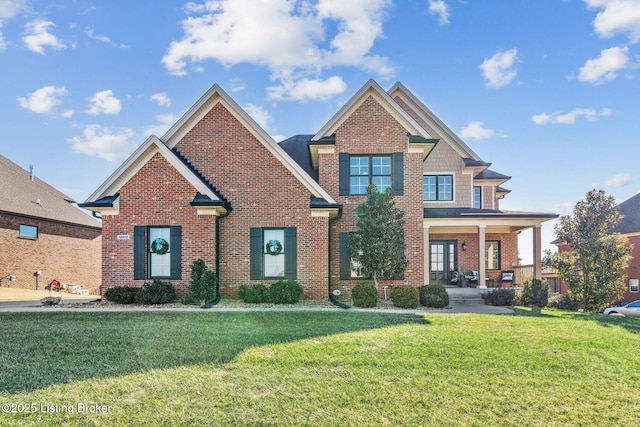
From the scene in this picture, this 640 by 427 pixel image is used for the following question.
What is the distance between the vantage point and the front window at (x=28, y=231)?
2256 centimetres

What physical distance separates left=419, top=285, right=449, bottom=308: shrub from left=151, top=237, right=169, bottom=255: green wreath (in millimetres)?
8674

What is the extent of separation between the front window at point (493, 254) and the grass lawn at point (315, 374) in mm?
11365

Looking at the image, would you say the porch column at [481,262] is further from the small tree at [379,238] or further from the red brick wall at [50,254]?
the red brick wall at [50,254]

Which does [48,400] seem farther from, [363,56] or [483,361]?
[363,56]

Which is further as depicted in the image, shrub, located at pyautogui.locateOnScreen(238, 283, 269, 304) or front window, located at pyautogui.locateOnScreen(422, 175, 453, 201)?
front window, located at pyautogui.locateOnScreen(422, 175, 453, 201)

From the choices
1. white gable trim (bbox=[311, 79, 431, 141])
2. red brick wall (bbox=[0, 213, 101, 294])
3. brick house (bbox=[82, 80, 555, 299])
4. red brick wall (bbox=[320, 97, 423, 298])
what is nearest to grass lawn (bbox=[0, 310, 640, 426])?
brick house (bbox=[82, 80, 555, 299])

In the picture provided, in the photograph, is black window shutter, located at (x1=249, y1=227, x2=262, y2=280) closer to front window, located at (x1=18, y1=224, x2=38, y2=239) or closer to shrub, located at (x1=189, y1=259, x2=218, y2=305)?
shrub, located at (x1=189, y1=259, x2=218, y2=305)

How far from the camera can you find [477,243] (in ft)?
65.1

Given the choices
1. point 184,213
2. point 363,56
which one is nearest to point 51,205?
point 184,213

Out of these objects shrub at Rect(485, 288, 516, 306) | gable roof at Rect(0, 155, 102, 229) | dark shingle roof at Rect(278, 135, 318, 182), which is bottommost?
shrub at Rect(485, 288, 516, 306)

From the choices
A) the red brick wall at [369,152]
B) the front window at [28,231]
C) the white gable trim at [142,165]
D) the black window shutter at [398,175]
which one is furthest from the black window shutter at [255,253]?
Result: the front window at [28,231]

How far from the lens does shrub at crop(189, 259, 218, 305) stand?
1358 centimetres

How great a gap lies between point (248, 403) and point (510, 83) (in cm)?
1322

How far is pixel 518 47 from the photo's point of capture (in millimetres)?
14883
